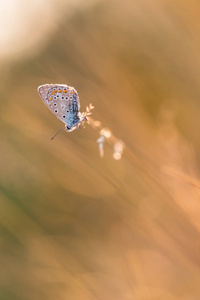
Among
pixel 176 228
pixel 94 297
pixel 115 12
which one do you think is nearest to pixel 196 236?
pixel 176 228

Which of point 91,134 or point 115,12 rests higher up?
point 115,12

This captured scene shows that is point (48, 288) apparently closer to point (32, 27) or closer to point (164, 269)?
point (164, 269)
